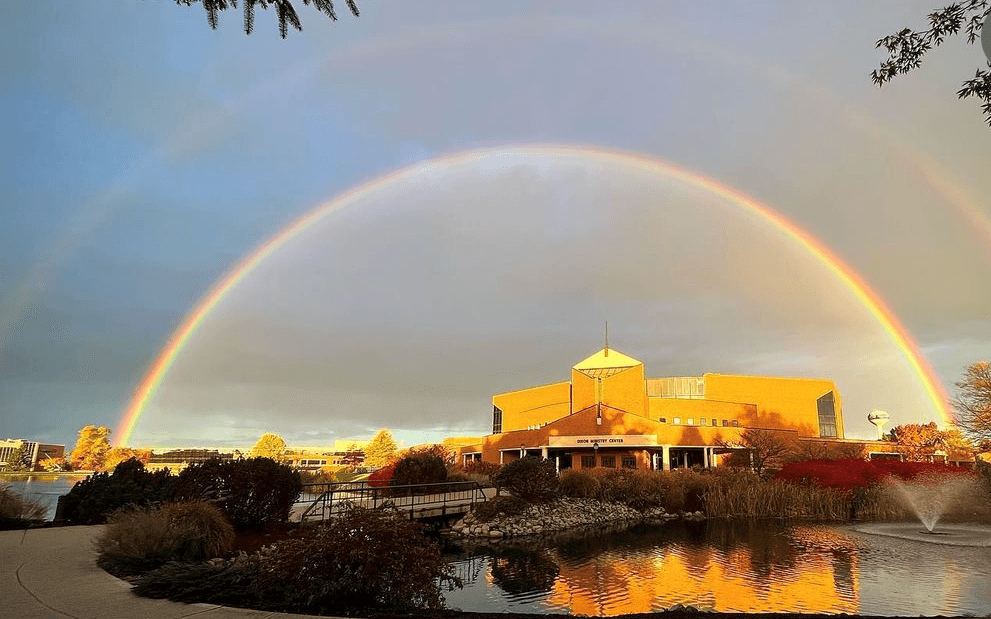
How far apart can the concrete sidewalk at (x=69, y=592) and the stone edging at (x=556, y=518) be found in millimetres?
14711

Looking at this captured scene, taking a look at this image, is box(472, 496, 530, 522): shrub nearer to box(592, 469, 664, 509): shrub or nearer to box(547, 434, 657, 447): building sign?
box(592, 469, 664, 509): shrub

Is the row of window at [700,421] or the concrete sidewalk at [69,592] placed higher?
the row of window at [700,421]

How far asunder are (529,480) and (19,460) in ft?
378

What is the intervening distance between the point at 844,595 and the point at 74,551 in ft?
49.8

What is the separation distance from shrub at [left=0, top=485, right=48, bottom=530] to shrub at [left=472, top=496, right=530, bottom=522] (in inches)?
Answer: 588

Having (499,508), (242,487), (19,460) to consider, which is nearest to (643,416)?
(499,508)

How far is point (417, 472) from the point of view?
31.1 metres

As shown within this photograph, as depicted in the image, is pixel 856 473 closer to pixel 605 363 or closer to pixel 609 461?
pixel 609 461

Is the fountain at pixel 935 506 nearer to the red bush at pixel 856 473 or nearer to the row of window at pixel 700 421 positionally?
the red bush at pixel 856 473

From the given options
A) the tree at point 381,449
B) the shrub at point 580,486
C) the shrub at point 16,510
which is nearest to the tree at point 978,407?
the shrub at point 580,486

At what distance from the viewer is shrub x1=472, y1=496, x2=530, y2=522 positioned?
25.9 meters

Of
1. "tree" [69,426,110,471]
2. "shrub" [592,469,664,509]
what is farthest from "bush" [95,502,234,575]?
"tree" [69,426,110,471]

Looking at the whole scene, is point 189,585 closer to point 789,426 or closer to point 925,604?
point 925,604

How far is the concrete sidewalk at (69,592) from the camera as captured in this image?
7582 mm
